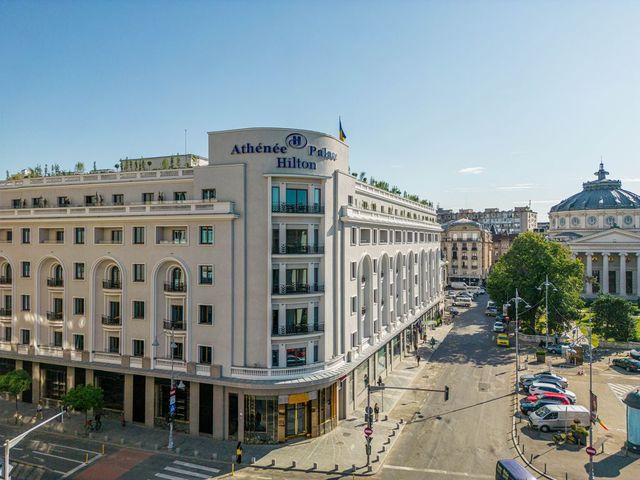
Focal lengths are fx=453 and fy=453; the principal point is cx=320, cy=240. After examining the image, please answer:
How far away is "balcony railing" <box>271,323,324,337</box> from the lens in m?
39.8

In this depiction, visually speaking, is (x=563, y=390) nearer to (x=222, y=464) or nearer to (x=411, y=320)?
(x=411, y=320)

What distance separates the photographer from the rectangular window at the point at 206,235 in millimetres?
41375

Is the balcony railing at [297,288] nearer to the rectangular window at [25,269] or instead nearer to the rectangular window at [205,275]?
the rectangular window at [205,275]

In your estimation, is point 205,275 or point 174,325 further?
point 174,325

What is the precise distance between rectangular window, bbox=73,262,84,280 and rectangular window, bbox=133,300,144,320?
729 centimetres

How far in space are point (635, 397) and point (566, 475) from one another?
10448 millimetres

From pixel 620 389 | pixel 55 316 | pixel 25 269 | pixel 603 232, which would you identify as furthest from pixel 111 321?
pixel 603 232

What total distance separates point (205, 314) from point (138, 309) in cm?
760

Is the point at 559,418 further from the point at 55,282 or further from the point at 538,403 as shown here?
the point at 55,282

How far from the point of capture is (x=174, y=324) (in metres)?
42.3

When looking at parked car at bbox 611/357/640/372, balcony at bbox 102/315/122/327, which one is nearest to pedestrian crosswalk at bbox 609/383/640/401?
parked car at bbox 611/357/640/372

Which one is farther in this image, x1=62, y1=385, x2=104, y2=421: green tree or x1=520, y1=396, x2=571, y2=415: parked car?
x1=520, y1=396, x2=571, y2=415: parked car

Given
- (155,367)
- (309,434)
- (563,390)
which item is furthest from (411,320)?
(155,367)

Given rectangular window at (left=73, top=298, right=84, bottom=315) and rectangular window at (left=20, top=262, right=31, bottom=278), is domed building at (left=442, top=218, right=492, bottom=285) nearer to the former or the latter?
rectangular window at (left=73, top=298, right=84, bottom=315)
